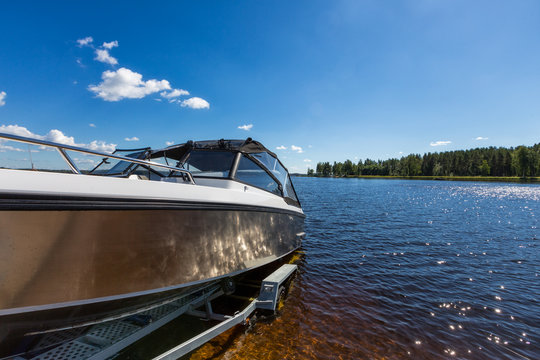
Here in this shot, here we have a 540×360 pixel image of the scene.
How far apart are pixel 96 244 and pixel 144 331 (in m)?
1.48

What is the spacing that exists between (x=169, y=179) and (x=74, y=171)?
1.83 metres

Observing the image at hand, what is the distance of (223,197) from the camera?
317 cm

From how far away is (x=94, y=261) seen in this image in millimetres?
2033

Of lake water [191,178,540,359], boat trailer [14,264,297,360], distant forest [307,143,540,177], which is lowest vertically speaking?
lake water [191,178,540,359]

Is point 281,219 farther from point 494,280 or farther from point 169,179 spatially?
point 494,280

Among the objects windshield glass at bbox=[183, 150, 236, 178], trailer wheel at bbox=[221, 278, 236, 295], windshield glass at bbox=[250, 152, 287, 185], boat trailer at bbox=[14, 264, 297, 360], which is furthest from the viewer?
windshield glass at bbox=[250, 152, 287, 185]

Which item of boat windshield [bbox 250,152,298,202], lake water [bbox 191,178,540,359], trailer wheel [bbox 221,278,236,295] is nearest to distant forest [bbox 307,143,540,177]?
lake water [bbox 191,178,540,359]

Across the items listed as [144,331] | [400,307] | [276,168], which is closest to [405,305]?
[400,307]

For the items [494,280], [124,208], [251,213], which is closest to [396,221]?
[494,280]

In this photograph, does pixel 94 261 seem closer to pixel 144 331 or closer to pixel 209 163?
pixel 144 331

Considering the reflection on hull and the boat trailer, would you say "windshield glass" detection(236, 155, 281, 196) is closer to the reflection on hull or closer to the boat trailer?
the reflection on hull

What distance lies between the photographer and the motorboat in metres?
1.73

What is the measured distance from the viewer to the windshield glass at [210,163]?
4.39 meters

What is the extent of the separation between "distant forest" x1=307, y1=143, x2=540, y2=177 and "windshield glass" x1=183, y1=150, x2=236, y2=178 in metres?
107
